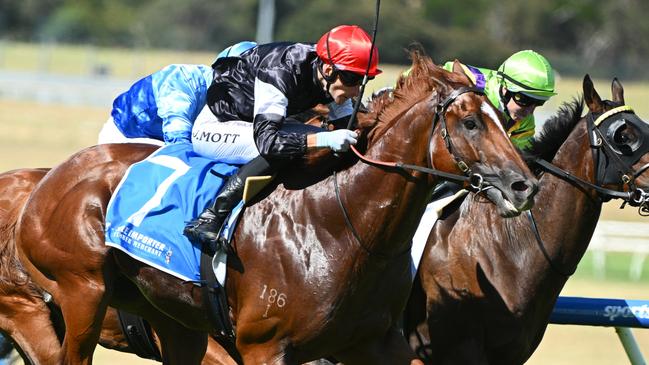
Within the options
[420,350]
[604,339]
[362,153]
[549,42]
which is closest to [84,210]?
[362,153]

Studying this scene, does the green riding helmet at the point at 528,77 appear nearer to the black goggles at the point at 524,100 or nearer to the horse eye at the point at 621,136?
the black goggles at the point at 524,100

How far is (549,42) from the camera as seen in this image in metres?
52.0

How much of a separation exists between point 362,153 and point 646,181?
1.48 m

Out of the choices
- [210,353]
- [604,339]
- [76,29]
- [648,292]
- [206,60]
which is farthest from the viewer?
[76,29]

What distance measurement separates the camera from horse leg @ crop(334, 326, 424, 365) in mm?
4766

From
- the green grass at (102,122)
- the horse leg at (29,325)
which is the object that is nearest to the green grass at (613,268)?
the green grass at (102,122)

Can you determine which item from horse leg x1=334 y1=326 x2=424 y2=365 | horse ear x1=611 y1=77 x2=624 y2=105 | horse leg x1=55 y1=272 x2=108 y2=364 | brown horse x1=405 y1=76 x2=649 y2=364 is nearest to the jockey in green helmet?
brown horse x1=405 y1=76 x2=649 y2=364

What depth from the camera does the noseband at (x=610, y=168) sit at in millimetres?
5250

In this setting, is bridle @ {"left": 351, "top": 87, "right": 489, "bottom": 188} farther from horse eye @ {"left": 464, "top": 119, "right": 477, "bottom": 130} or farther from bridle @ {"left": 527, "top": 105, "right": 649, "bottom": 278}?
bridle @ {"left": 527, "top": 105, "right": 649, "bottom": 278}

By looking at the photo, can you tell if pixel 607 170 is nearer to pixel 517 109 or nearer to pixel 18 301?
pixel 517 109

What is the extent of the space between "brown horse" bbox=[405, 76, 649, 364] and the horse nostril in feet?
3.96

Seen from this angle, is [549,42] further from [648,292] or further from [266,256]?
[266,256]

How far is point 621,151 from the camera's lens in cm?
534

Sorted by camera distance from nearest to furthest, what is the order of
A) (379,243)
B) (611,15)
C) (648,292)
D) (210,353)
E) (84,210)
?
(379,243) < (84,210) < (210,353) < (648,292) < (611,15)
